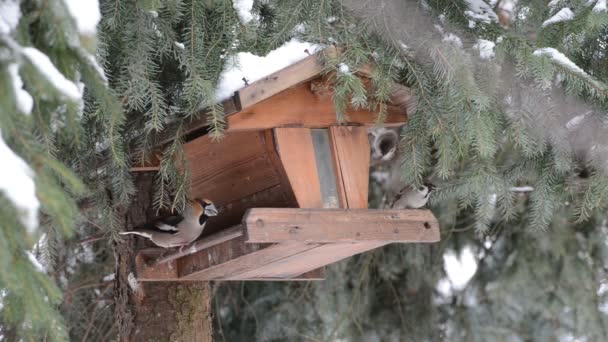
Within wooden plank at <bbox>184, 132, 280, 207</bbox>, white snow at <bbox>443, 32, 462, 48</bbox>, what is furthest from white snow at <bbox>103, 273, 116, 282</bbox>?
white snow at <bbox>443, 32, 462, 48</bbox>

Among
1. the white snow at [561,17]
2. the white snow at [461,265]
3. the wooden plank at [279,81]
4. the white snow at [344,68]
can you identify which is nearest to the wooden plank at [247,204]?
the wooden plank at [279,81]

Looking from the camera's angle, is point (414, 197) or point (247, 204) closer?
point (247, 204)

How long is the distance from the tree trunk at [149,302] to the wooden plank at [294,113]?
29.8 inches

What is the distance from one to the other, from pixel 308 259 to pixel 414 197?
937 millimetres

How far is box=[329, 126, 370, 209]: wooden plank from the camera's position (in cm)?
379

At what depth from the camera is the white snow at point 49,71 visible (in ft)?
6.91

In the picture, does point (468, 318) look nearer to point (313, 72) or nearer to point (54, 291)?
point (313, 72)

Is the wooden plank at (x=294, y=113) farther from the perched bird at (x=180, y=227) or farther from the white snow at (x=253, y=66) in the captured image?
the perched bird at (x=180, y=227)

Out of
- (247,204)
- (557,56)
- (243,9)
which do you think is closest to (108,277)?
(247,204)

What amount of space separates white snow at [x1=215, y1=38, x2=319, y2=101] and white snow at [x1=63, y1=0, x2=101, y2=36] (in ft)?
3.84

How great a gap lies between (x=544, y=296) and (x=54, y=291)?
395 centimetres

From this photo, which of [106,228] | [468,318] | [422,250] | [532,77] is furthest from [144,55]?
[468,318]

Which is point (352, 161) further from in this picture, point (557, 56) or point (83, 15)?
point (83, 15)

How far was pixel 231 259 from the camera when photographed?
369 centimetres
